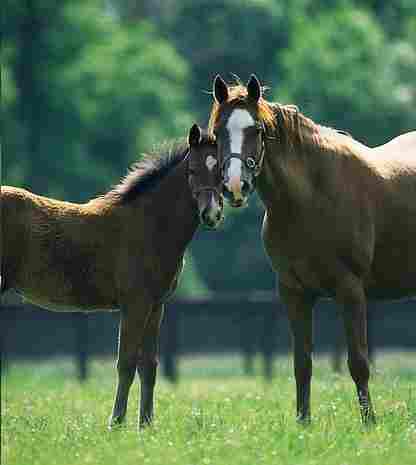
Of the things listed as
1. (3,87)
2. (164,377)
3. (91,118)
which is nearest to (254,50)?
(91,118)

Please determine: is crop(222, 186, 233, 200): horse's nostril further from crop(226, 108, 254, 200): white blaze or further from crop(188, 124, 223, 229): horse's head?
crop(188, 124, 223, 229): horse's head

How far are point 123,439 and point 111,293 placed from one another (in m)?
1.45

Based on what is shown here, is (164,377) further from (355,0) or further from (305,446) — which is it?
(355,0)

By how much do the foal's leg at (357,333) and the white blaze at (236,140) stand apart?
1104 mm

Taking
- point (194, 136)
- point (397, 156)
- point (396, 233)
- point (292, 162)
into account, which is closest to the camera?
point (292, 162)

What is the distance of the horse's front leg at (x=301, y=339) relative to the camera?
27.6ft

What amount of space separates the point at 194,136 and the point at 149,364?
5.66ft

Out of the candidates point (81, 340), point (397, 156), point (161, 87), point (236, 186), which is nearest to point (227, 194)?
point (236, 186)

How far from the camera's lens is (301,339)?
8523 millimetres

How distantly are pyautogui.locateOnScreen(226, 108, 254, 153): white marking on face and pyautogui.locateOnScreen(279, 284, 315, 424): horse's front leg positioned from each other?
1.28 meters

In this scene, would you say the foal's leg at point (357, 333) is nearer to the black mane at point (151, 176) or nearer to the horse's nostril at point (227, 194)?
the horse's nostril at point (227, 194)

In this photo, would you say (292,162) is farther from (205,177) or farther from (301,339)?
(301,339)

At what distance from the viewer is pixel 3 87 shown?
25.9 meters

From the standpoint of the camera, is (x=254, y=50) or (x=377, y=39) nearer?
(x=377, y=39)
